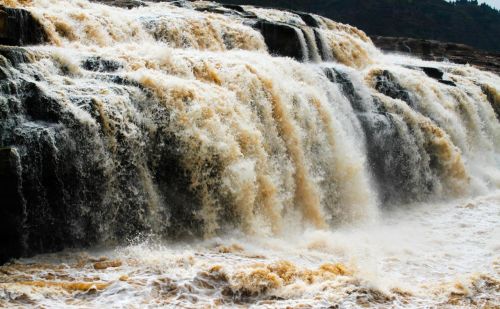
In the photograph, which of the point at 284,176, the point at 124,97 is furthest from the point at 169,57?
the point at 284,176

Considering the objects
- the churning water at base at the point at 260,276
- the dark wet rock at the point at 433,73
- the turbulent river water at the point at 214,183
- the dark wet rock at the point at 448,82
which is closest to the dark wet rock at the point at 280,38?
the turbulent river water at the point at 214,183

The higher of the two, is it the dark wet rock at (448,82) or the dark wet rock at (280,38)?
the dark wet rock at (280,38)

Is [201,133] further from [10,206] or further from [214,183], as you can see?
[10,206]

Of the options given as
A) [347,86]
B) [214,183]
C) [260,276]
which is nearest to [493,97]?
[347,86]

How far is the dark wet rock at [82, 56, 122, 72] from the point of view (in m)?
9.50

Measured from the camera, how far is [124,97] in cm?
847

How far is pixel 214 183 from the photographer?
916 centimetres

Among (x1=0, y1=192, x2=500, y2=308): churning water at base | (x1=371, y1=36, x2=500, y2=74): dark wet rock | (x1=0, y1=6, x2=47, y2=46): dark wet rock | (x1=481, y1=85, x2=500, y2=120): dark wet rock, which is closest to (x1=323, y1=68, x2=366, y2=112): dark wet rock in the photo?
(x1=0, y1=192, x2=500, y2=308): churning water at base

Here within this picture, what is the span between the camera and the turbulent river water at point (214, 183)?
6574 millimetres

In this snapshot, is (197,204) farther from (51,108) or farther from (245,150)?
(51,108)

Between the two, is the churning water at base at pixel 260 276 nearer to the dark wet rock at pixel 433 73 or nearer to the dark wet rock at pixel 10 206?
the dark wet rock at pixel 10 206

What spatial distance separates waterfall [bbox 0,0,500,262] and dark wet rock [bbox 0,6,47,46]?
0.13 m

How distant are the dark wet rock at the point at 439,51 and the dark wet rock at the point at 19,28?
103ft

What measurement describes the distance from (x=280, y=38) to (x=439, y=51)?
25.3m
